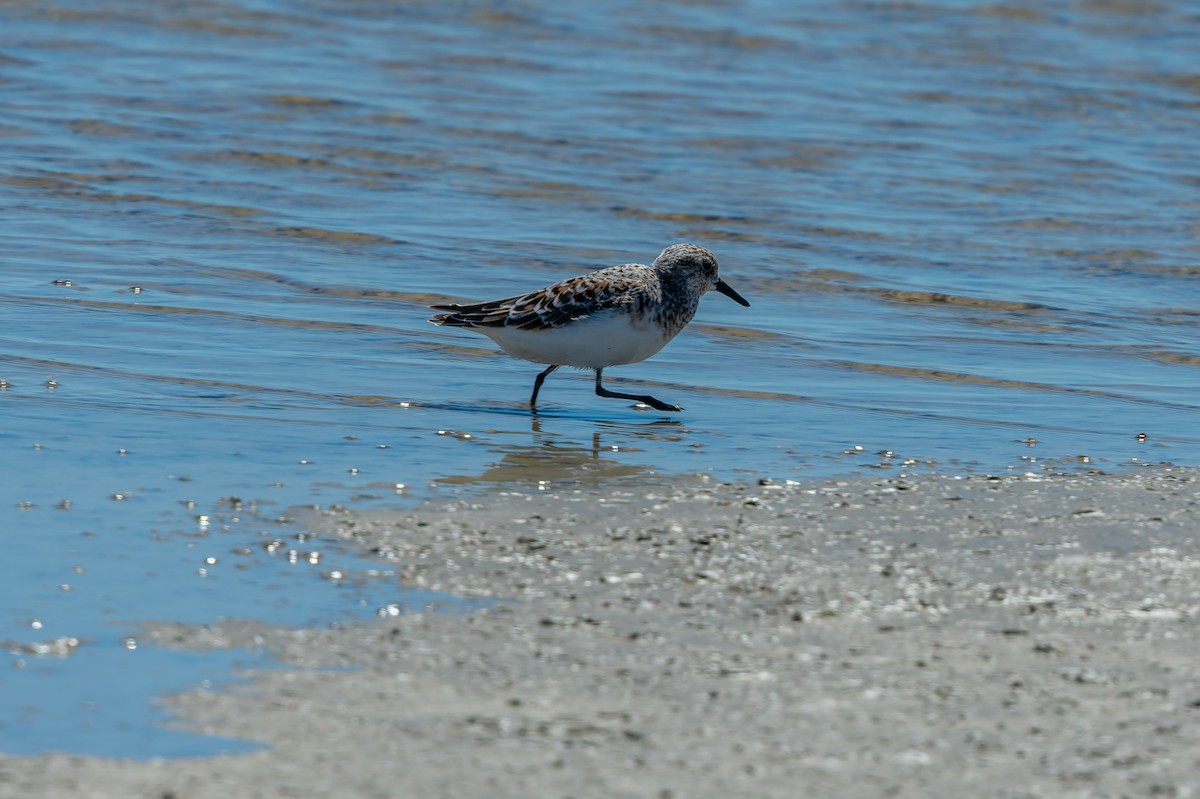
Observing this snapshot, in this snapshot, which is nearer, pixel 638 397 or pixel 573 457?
pixel 573 457

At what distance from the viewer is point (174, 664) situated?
4.68m

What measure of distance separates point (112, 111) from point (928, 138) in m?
8.61

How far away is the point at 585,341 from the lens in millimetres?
8672

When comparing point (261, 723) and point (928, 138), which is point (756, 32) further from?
point (261, 723)

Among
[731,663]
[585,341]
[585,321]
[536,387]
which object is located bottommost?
[731,663]

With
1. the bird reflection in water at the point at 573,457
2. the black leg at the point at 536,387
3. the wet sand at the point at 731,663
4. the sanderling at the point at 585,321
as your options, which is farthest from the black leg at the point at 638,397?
the wet sand at the point at 731,663

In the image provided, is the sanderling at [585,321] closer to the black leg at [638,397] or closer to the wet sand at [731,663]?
the black leg at [638,397]

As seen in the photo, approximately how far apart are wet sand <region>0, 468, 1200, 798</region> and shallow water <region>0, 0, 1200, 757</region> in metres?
0.27

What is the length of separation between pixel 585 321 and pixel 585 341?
0.36 ft

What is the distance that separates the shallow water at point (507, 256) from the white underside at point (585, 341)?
306 millimetres

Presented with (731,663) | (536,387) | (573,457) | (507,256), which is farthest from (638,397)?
(507,256)

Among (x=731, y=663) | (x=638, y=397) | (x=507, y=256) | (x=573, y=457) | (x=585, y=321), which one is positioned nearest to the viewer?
(x=731, y=663)

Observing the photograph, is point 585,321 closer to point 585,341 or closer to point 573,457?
Result: point 585,341

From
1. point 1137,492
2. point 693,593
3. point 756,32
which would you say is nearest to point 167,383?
point 693,593
